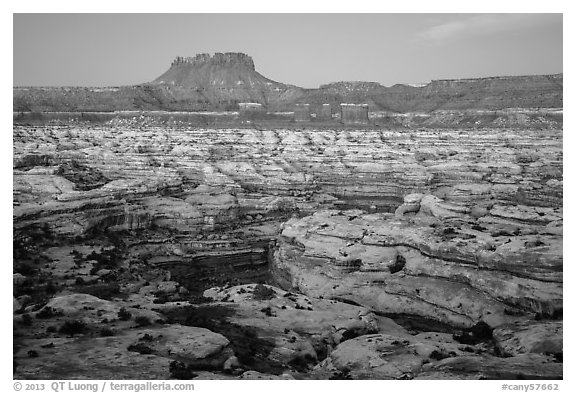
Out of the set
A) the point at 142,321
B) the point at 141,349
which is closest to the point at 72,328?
the point at 142,321

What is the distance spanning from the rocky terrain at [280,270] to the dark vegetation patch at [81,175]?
18cm

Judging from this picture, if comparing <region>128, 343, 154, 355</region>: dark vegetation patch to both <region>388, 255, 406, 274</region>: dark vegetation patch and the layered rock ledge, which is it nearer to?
the layered rock ledge

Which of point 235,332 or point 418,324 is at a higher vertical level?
point 235,332

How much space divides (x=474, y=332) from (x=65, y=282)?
12.8m

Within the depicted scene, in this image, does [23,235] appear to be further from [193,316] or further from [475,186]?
[475,186]

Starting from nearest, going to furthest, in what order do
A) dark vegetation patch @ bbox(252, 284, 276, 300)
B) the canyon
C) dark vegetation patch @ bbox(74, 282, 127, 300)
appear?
the canyon, dark vegetation patch @ bbox(252, 284, 276, 300), dark vegetation patch @ bbox(74, 282, 127, 300)

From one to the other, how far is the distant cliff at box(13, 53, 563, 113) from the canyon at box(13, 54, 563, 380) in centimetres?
3772

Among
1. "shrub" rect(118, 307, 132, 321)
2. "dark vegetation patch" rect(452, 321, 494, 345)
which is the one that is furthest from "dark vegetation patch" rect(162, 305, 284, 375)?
"dark vegetation patch" rect(452, 321, 494, 345)

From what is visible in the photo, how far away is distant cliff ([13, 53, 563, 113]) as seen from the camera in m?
80.1

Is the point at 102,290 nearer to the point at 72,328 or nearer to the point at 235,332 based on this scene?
the point at 72,328

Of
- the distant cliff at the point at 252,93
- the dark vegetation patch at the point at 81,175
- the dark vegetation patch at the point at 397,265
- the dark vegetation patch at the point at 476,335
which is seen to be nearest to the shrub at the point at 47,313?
the dark vegetation patch at the point at 476,335

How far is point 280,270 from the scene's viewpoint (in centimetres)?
2348

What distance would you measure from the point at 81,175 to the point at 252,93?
71.5m
